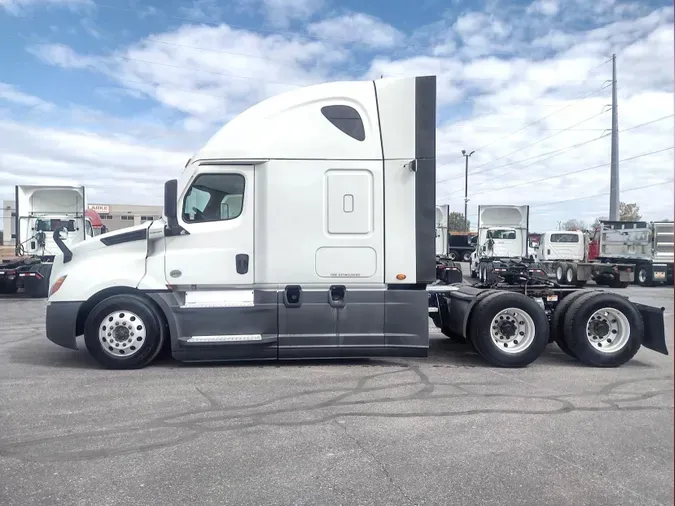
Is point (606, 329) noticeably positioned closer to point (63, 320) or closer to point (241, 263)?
point (241, 263)

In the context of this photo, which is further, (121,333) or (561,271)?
(561,271)

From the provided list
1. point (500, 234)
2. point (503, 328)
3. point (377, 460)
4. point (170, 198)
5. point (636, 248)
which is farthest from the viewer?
point (636, 248)

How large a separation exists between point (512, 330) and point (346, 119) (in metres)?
3.53

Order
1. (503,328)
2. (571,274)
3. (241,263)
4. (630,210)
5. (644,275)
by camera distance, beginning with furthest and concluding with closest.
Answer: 1. (571,274)
2. (644,275)
3. (630,210)
4. (503,328)
5. (241,263)

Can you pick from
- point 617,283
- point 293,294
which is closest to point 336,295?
point 293,294

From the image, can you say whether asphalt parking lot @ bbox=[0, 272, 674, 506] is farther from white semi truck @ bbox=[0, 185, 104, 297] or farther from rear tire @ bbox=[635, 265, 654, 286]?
rear tire @ bbox=[635, 265, 654, 286]

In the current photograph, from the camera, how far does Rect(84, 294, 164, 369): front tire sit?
7.09 m

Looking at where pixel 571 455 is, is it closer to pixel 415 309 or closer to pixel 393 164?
pixel 415 309

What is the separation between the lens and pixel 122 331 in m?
7.13

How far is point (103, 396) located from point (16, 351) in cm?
339

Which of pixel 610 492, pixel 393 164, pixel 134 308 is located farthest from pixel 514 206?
pixel 610 492

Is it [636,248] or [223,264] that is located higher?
[636,248]

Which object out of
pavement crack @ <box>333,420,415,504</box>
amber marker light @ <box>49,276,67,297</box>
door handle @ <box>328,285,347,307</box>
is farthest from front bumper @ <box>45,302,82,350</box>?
pavement crack @ <box>333,420,415,504</box>

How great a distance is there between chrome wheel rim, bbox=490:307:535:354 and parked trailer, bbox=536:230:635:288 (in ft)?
60.0
